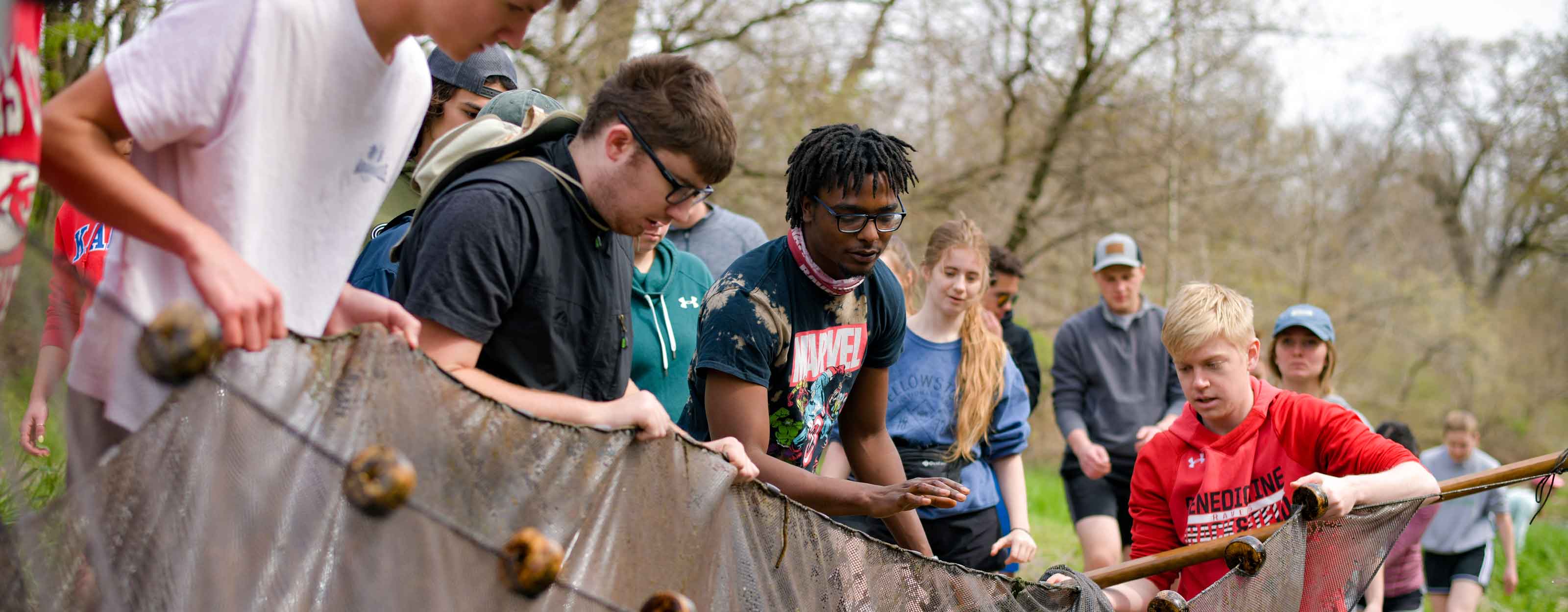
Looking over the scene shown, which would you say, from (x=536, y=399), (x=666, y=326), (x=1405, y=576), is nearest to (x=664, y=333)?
(x=666, y=326)

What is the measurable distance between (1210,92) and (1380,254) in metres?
14.0

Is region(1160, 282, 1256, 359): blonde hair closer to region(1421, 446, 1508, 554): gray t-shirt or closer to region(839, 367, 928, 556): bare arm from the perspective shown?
region(839, 367, 928, 556): bare arm

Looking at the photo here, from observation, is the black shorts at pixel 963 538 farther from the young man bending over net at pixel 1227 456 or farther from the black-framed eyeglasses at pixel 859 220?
the black-framed eyeglasses at pixel 859 220

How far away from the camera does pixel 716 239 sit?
5254 millimetres

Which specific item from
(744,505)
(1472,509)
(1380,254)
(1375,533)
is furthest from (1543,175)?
(744,505)

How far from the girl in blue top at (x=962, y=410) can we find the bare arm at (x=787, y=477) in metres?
1.44

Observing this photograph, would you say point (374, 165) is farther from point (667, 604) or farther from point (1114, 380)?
point (1114, 380)

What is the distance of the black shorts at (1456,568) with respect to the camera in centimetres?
748

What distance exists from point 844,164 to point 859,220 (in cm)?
18

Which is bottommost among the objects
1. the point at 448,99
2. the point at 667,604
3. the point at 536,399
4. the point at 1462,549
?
the point at 1462,549

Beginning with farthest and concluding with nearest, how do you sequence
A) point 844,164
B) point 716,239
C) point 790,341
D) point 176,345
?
1. point 716,239
2. point 844,164
3. point 790,341
4. point 176,345

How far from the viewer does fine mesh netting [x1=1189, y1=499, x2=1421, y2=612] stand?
10.2 ft

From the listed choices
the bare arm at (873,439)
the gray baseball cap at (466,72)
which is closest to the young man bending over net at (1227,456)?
the bare arm at (873,439)

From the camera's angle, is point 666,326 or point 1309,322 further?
point 1309,322
